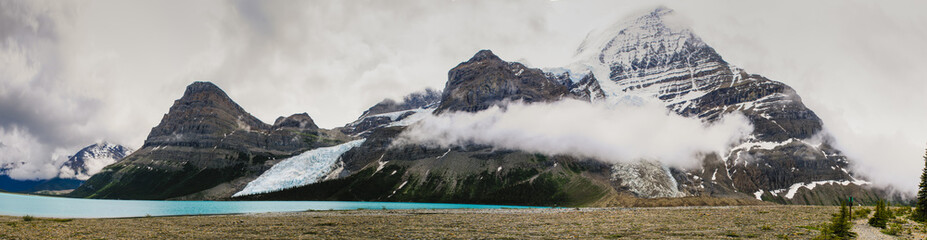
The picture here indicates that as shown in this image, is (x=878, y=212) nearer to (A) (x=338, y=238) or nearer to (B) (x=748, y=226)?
(B) (x=748, y=226)

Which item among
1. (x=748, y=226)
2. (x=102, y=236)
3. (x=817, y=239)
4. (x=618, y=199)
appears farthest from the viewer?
(x=618, y=199)

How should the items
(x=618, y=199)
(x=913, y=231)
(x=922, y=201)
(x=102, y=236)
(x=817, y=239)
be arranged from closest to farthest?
(x=817, y=239)
(x=913, y=231)
(x=102, y=236)
(x=922, y=201)
(x=618, y=199)

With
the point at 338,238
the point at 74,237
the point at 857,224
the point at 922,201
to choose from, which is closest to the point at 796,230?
the point at 857,224

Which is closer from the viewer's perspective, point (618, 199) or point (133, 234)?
point (133, 234)

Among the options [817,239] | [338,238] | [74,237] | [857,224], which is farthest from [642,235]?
[74,237]

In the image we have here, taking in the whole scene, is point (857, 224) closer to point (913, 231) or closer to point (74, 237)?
point (913, 231)

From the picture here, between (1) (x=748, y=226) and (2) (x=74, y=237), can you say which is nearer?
(2) (x=74, y=237)

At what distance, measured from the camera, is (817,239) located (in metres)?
29.8

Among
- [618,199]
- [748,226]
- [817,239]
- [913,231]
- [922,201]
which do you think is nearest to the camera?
[817,239]

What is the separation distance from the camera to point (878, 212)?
131ft

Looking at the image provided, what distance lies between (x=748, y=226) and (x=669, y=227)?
6422mm

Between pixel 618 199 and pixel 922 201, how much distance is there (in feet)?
407

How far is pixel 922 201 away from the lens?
45.6 metres

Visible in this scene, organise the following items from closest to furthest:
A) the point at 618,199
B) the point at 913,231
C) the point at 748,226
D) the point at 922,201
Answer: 1. the point at 913,231
2. the point at 748,226
3. the point at 922,201
4. the point at 618,199
